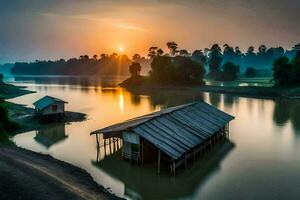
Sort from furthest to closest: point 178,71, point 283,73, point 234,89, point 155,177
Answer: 1. point 178,71
2. point 234,89
3. point 283,73
4. point 155,177

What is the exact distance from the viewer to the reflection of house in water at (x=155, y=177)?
23.3 meters

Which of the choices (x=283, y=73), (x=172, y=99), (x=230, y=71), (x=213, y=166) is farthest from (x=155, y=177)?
(x=230, y=71)

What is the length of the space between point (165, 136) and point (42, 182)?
467 inches

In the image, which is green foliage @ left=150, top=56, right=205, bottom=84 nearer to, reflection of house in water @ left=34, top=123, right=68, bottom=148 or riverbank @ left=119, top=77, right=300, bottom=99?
riverbank @ left=119, top=77, right=300, bottom=99

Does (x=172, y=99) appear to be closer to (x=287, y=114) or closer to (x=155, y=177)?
(x=287, y=114)

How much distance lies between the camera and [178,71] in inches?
4737

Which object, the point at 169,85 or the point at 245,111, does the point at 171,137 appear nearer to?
the point at 245,111

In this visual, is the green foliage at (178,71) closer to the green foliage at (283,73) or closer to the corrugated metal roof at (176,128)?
the green foliage at (283,73)

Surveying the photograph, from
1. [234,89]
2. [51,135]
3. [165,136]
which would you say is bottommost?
[51,135]

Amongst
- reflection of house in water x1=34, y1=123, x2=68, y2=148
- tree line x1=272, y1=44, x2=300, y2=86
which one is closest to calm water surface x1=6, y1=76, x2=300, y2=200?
reflection of house in water x1=34, y1=123, x2=68, y2=148

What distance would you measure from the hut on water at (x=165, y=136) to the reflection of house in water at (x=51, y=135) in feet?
35.1

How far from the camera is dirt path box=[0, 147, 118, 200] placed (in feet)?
60.0

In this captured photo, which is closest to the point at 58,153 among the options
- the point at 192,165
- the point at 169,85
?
the point at 192,165

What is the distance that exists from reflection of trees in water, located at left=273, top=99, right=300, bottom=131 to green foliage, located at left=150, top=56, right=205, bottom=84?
47.6m
